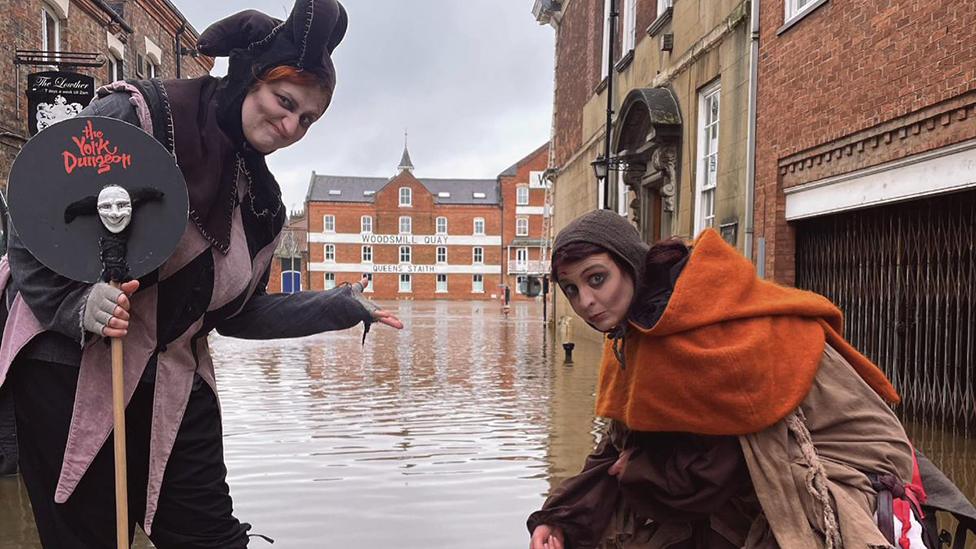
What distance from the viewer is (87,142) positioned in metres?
2.10

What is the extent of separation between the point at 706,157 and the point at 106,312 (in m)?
9.92

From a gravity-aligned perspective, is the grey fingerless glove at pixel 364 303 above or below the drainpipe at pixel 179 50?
below

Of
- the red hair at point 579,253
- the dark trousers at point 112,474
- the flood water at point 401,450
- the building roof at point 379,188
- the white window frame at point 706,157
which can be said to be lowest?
the flood water at point 401,450

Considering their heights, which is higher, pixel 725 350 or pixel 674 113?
pixel 674 113

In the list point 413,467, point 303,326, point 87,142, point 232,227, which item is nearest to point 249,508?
point 413,467

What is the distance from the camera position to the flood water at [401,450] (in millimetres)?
4230

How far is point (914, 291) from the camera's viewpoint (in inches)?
276

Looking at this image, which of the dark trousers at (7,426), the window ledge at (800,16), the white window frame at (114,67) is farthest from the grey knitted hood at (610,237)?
the white window frame at (114,67)

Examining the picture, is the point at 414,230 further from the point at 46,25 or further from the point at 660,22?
the point at 660,22

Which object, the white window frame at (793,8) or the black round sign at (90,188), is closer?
the black round sign at (90,188)

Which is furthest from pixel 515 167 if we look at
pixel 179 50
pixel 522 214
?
pixel 179 50

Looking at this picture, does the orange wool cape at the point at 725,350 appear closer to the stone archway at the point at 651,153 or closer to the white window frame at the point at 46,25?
the stone archway at the point at 651,153

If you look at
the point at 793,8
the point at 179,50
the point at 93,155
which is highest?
the point at 179,50

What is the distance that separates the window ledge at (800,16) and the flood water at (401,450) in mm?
4088
